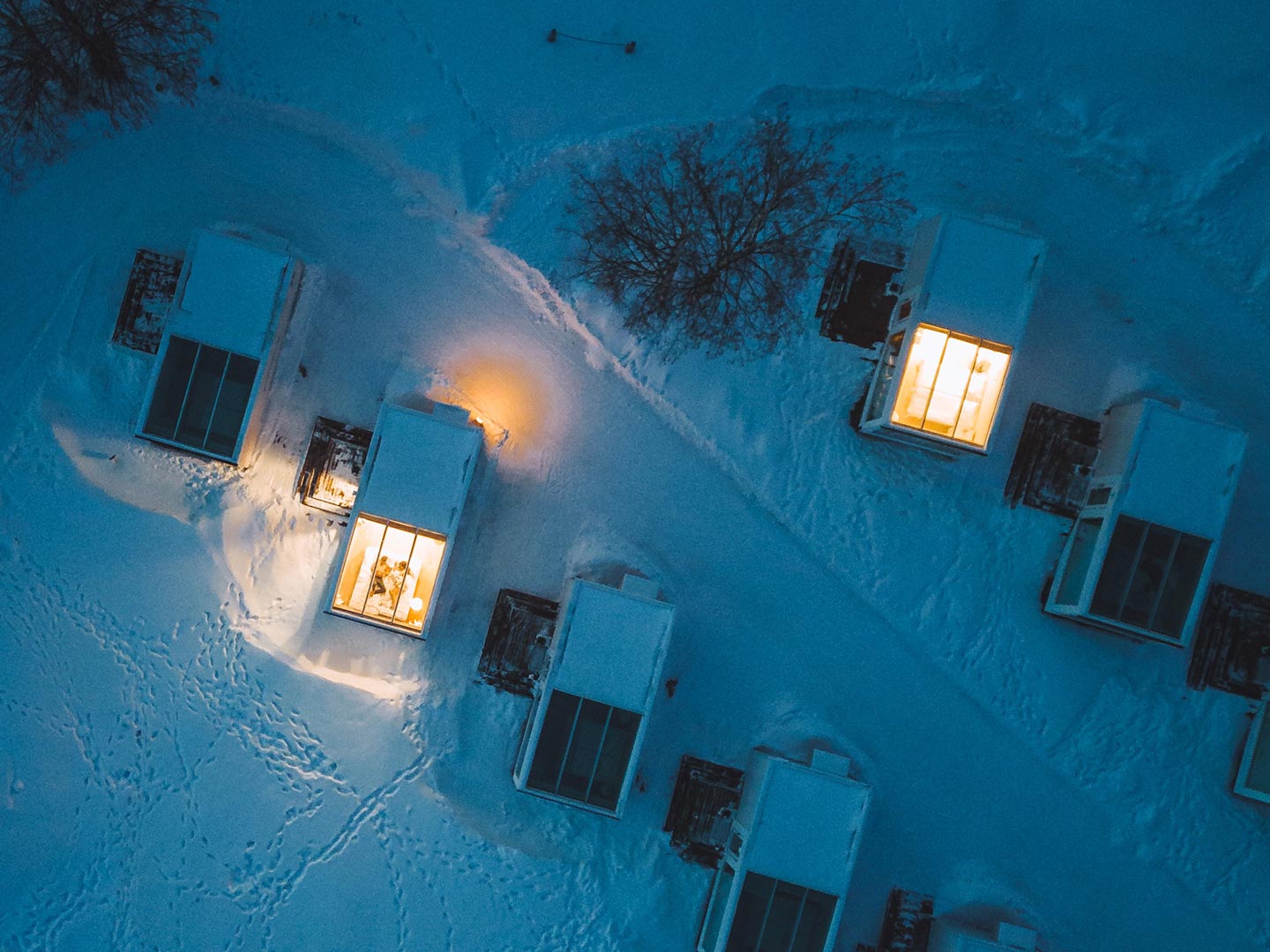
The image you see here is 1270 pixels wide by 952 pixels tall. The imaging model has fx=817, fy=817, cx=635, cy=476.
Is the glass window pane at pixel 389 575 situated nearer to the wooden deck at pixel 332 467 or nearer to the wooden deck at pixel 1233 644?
the wooden deck at pixel 332 467

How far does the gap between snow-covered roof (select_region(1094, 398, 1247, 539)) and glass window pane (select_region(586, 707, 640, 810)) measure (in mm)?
8406

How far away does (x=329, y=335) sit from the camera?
46.5ft

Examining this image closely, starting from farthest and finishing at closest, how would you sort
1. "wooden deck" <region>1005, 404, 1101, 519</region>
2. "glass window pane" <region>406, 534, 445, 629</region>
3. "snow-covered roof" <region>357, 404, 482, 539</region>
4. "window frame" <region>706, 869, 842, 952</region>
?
"wooden deck" <region>1005, 404, 1101, 519</region>
"glass window pane" <region>406, 534, 445, 629</region>
"snow-covered roof" <region>357, 404, 482, 539</region>
"window frame" <region>706, 869, 842, 952</region>

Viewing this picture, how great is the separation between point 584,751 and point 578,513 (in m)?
3.93

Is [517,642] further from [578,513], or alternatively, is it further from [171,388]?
[171,388]

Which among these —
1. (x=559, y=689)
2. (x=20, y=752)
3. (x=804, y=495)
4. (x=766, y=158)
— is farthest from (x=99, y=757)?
(x=766, y=158)

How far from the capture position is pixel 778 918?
1262 cm

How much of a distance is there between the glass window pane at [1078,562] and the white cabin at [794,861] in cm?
469

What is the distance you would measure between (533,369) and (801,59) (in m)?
7.06

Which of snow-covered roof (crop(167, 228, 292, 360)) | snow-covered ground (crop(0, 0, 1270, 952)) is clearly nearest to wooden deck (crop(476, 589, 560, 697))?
snow-covered ground (crop(0, 0, 1270, 952))

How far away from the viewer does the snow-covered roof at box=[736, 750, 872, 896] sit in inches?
495

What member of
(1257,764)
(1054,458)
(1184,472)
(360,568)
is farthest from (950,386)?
(360,568)

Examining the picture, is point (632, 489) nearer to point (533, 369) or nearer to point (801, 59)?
point (533, 369)

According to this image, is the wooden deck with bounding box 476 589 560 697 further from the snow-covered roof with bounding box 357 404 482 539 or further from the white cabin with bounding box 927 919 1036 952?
the white cabin with bounding box 927 919 1036 952
